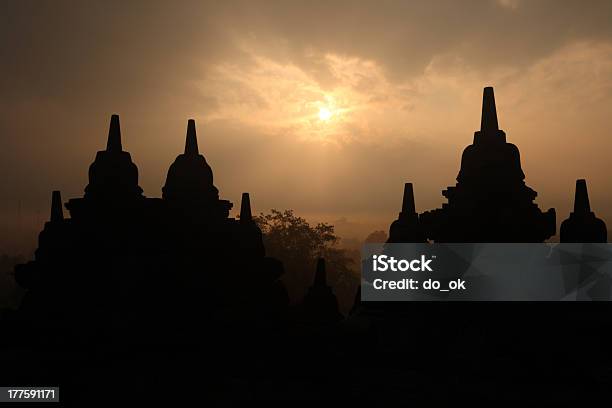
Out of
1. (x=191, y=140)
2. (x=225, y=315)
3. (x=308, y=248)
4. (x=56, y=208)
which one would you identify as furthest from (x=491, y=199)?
(x=308, y=248)

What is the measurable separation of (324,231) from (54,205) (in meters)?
36.4

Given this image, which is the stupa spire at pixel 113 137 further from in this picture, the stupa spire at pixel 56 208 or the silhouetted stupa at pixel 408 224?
the silhouetted stupa at pixel 408 224

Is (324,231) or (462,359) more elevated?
(324,231)

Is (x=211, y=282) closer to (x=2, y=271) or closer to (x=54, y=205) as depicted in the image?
(x=54, y=205)

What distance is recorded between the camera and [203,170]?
55.5 feet

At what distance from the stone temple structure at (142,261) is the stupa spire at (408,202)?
15.2 feet

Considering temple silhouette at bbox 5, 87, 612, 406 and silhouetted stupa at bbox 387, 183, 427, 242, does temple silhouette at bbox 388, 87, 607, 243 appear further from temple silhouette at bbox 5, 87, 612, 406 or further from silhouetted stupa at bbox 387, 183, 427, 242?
silhouetted stupa at bbox 387, 183, 427, 242

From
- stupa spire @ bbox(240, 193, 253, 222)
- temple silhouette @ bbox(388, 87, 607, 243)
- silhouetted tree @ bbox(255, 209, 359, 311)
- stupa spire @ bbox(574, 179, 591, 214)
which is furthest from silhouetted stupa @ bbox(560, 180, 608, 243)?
silhouetted tree @ bbox(255, 209, 359, 311)

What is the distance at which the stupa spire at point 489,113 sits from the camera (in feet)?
44.4

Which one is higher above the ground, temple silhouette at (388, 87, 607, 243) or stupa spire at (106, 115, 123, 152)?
stupa spire at (106, 115, 123, 152)

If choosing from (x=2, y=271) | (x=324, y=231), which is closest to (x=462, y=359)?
(x=324, y=231)

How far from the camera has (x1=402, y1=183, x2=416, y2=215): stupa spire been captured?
15789mm

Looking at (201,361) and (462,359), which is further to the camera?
(201,361)

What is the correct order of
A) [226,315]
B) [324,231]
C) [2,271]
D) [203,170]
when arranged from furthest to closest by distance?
[2,271] < [324,231] < [203,170] < [226,315]
